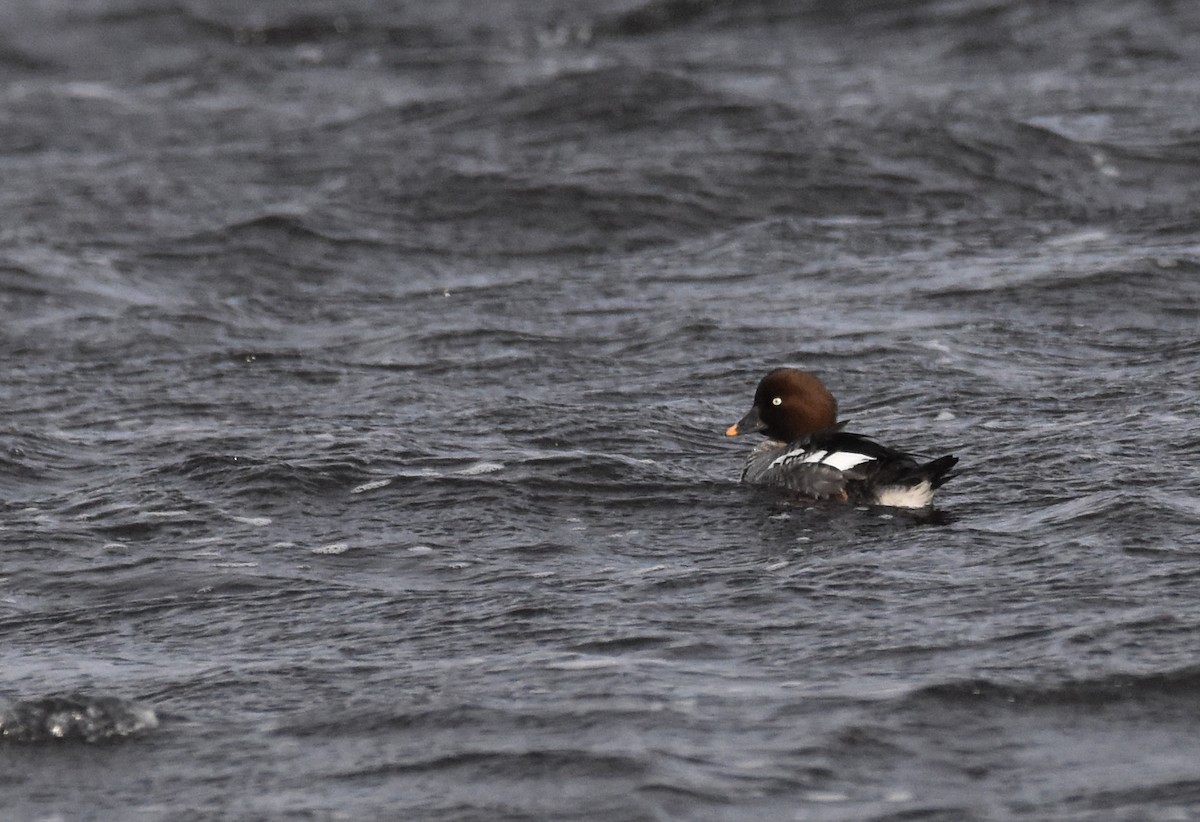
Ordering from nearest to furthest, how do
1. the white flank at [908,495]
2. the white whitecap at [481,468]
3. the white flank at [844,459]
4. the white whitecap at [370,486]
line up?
the white flank at [908,495], the white flank at [844,459], the white whitecap at [370,486], the white whitecap at [481,468]

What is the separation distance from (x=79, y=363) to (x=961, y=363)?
5481 millimetres

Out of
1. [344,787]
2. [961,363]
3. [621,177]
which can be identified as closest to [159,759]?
[344,787]

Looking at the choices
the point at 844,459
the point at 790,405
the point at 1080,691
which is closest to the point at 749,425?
the point at 790,405

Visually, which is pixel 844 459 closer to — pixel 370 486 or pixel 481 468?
pixel 481 468

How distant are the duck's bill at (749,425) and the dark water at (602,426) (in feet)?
0.95

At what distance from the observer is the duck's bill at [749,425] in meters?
10.1

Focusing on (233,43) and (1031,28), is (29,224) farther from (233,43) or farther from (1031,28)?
(1031,28)

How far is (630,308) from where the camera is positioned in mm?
13234

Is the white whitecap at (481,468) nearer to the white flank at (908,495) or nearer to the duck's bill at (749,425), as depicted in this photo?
the duck's bill at (749,425)

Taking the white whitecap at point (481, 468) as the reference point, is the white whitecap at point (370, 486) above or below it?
below

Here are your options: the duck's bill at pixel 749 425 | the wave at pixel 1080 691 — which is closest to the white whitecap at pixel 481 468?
the duck's bill at pixel 749 425

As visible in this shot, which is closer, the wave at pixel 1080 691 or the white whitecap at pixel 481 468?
the wave at pixel 1080 691

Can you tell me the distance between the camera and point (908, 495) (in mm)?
8891

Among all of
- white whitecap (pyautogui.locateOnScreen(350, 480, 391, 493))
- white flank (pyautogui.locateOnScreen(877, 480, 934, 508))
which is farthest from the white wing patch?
white whitecap (pyautogui.locateOnScreen(350, 480, 391, 493))
